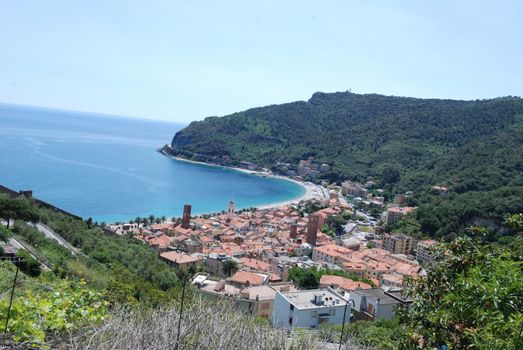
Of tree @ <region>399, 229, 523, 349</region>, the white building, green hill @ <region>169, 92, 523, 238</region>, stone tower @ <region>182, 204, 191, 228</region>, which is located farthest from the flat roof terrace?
green hill @ <region>169, 92, 523, 238</region>

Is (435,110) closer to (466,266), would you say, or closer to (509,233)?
(509,233)

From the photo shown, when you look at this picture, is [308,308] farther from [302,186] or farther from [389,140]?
[389,140]

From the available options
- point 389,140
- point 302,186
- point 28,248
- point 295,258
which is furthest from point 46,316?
point 389,140

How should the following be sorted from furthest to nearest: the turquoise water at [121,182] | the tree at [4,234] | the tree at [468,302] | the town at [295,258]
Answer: the turquoise water at [121,182] → the town at [295,258] → the tree at [4,234] → the tree at [468,302]

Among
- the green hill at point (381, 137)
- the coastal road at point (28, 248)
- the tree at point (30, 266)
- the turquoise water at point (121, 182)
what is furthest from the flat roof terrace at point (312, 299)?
the green hill at point (381, 137)

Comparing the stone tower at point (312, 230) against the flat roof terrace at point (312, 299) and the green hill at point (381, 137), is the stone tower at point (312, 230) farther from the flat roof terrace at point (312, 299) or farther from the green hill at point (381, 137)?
the green hill at point (381, 137)

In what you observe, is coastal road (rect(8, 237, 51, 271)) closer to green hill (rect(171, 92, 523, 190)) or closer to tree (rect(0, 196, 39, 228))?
tree (rect(0, 196, 39, 228))
